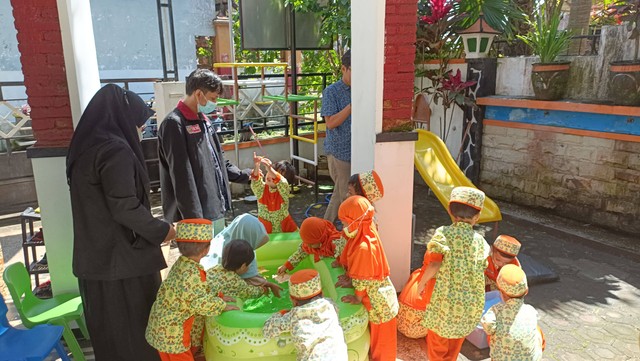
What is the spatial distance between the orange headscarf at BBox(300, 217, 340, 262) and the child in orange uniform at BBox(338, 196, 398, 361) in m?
0.49

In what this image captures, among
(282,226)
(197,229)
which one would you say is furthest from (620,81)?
(197,229)

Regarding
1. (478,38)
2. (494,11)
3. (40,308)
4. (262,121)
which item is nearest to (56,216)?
(40,308)

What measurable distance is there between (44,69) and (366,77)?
7.76 feet

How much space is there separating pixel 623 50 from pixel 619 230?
229cm

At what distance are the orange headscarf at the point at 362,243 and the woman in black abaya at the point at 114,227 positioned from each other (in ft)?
3.55

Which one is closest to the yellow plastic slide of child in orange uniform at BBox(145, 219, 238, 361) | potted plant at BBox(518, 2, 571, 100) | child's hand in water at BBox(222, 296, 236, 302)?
potted plant at BBox(518, 2, 571, 100)

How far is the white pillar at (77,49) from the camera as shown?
3.18 metres

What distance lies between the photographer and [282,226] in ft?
14.6

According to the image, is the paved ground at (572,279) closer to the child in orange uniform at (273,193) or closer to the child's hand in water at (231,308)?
the child's hand in water at (231,308)

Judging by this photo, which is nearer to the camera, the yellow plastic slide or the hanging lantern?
→ the yellow plastic slide

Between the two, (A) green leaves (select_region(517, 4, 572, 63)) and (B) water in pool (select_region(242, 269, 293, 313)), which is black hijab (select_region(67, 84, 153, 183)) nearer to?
(B) water in pool (select_region(242, 269, 293, 313))

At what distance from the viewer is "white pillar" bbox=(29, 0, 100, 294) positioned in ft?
10.5

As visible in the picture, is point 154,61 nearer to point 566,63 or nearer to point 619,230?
point 566,63

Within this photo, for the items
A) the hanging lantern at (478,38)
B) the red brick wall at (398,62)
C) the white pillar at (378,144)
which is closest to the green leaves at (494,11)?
the hanging lantern at (478,38)
